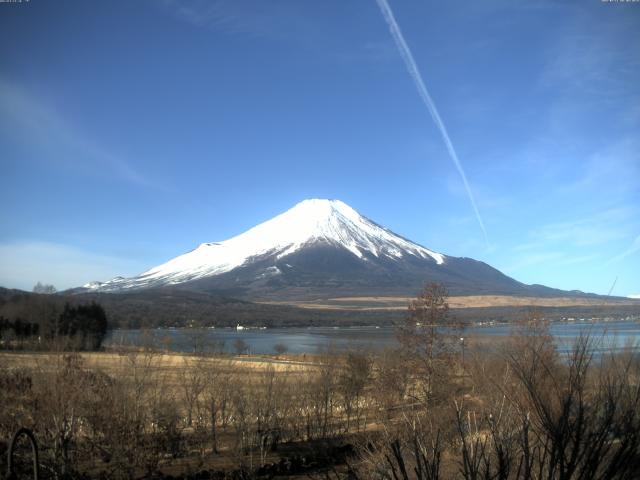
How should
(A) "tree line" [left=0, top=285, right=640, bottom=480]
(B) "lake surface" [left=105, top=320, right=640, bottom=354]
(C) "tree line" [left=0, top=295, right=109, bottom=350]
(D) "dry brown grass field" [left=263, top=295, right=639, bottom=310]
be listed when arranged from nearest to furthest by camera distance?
(B) "lake surface" [left=105, top=320, right=640, bottom=354] → (A) "tree line" [left=0, top=285, right=640, bottom=480] → (C) "tree line" [left=0, top=295, right=109, bottom=350] → (D) "dry brown grass field" [left=263, top=295, right=639, bottom=310]

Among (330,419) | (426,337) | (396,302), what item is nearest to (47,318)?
(330,419)

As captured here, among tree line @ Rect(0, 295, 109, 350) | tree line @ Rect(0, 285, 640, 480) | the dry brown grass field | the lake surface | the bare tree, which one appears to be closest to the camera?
the lake surface

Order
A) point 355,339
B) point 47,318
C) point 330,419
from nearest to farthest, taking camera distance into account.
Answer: point 330,419 → point 355,339 → point 47,318

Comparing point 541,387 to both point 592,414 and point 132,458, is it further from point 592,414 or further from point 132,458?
point 132,458

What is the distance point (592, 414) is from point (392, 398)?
62.5ft

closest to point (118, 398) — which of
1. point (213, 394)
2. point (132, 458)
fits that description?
point (132, 458)

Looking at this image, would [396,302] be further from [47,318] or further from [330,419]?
[330,419]

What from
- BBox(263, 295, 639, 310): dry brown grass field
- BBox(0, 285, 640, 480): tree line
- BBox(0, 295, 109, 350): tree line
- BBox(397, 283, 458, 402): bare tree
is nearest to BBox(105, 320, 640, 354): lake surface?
BBox(0, 285, 640, 480): tree line

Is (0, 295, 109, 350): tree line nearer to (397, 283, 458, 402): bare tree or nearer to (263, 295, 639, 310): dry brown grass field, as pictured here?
(397, 283, 458, 402): bare tree

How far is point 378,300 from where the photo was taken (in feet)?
585

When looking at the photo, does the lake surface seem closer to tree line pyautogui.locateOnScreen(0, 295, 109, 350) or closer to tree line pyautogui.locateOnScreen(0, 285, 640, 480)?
tree line pyautogui.locateOnScreen(0, 285, 640, 480)

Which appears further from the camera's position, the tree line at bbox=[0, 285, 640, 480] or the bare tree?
the bare tree

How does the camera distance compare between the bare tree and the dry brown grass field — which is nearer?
the bare tree

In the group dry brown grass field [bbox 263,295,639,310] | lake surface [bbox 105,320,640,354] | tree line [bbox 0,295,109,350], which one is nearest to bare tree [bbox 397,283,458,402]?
lake surface [bbox 105,320,640,354]
